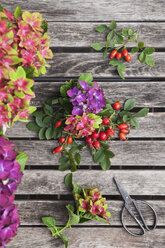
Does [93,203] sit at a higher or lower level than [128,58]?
lower

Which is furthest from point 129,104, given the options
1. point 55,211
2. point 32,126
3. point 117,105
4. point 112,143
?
point 55,211

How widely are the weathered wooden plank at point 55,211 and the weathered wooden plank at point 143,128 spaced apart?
28 cm

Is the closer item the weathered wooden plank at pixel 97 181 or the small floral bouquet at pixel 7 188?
the small floral bouquet at pixel 7 188

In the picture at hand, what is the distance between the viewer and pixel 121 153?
995mm

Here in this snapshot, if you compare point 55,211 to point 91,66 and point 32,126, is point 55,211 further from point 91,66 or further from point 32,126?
point 91,66

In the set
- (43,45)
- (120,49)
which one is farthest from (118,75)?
(43,45)

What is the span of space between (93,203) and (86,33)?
2.12 feet

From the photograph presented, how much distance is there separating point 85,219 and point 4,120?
568mm

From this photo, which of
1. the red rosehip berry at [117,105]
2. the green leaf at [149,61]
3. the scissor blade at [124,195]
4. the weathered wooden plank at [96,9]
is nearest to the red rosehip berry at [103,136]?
the red rosehip berry at [117,105]

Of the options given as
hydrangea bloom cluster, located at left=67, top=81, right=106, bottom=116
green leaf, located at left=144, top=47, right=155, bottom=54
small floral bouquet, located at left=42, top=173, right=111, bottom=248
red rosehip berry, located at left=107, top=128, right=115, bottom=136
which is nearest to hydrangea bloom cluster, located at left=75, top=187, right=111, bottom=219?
small floral bouquet, located at left=42, top=173, right=111, bottom=248

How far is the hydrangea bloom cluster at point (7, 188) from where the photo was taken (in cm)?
54

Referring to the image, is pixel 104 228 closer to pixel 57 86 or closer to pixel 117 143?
pixel 117 143

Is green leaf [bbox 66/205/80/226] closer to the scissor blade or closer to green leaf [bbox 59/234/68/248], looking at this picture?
green leaf [bbox 59/234/68/248]

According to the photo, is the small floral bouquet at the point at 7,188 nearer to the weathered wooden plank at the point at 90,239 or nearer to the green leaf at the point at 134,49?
the weathered wooden plank at the point at 90,239
